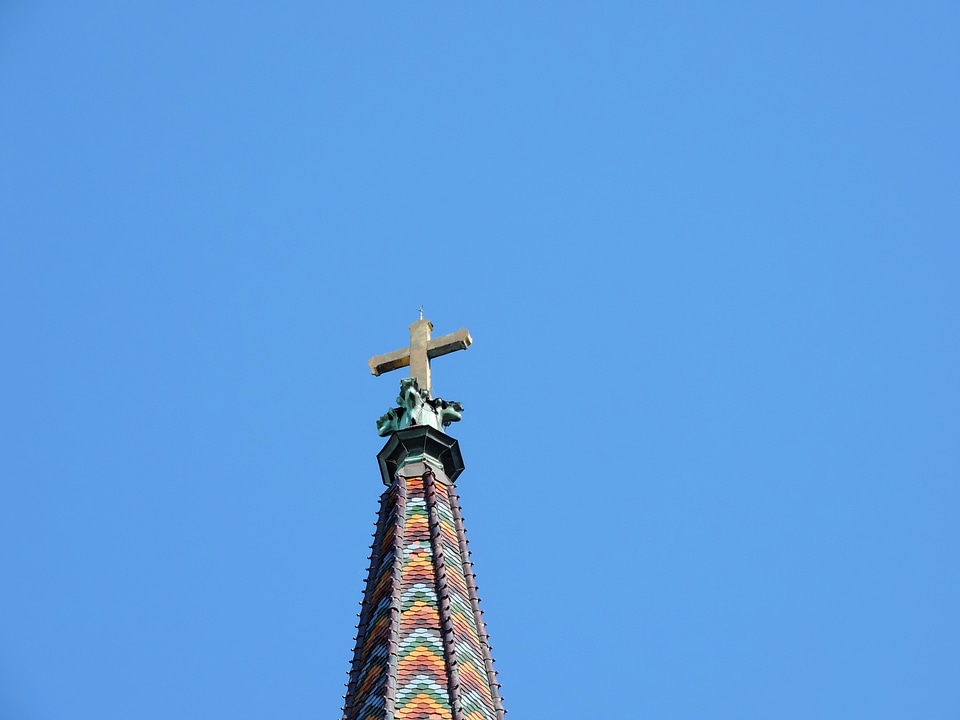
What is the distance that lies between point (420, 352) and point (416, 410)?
0.95m

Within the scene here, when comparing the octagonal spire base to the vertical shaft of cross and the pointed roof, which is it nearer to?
the pointed roof

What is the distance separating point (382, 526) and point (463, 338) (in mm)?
2763

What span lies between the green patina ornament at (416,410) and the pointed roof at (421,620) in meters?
0.40

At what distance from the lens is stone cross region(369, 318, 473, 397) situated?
1011 inches

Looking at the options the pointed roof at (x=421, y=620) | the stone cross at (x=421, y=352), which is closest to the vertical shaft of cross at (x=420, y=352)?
the stone cross at (x=421, y=352)

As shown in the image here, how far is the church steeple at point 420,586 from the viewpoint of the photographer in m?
20.7

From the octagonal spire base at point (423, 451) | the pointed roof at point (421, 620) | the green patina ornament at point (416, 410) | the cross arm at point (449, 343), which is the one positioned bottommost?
the pointed roof at point (421, 620)

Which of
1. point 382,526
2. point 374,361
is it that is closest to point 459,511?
point 382,526

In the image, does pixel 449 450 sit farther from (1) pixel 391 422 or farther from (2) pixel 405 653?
(2) pixel 405 653

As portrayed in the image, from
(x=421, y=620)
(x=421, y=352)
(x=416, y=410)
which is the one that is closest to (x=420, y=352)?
(x=421, y=352)

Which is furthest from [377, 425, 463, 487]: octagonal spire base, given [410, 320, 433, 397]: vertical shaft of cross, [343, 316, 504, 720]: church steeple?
[410, 320, 433, 397]: vertical shaft of cross

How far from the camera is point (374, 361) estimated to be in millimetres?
26141

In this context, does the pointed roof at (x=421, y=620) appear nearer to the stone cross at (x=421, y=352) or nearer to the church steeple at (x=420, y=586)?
the church steeple at (x=420, y=586)

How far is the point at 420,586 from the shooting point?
73.6 ft
